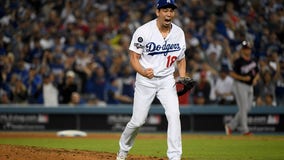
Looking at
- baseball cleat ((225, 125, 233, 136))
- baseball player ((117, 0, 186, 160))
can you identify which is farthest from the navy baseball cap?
baseball cleat ((225, 125, 233, 136))

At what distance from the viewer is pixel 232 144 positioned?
1270cm

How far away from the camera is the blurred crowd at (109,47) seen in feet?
57.5

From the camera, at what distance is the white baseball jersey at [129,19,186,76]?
7980 mm

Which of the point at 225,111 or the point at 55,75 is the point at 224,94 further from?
the point at 55,75

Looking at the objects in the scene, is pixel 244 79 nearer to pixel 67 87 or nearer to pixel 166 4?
pixel 67 87

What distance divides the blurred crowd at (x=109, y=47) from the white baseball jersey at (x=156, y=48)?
360 inches

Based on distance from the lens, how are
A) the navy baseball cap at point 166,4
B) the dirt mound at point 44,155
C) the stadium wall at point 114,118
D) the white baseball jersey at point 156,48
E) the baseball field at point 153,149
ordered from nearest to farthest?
the navy baseball cap at point 166,4, the white baseball jersey at point 156,48, the dirt mound at point 44,155, the baseball field at point 153,149, the stadium wall at point 114,118

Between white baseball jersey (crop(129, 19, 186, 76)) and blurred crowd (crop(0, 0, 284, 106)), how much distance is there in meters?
9.15

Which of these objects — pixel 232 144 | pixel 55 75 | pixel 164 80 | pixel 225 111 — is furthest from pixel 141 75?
pixel 55 75

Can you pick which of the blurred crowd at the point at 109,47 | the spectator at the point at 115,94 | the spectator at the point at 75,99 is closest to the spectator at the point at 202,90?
the blurred crowd at the point at 109,47

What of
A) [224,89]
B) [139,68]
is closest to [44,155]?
[139,68]

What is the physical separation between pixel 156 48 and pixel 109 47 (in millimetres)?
11314

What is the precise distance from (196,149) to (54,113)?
6985mm

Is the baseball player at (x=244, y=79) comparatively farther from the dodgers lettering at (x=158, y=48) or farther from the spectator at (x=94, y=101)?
the dodgers lettering at (x=158, y=48)
